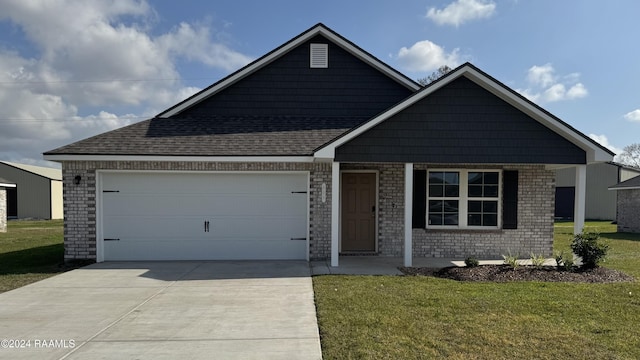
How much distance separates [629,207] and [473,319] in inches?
734

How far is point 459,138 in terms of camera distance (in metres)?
8.34

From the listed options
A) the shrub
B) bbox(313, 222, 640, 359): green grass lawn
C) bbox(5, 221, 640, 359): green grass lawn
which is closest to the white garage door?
bbox(5, 221, 640, 359): green grass lawn

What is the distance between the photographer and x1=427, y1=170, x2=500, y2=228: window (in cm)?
998

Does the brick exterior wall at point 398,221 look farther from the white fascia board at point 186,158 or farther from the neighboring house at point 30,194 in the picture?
the neighboring house at point 30,194

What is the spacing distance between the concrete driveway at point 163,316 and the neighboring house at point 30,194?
80.4 ft

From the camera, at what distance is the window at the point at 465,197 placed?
9977 millimetres

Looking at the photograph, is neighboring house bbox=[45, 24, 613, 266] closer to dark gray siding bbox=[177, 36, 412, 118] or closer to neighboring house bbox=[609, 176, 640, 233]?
A: dark gray siding bbox=[177, 36, 412, 118]

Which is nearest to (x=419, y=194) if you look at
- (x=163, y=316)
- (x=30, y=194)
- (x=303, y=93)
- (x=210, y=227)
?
(x=303, y=93)

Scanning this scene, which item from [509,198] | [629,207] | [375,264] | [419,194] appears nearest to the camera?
[375,264]

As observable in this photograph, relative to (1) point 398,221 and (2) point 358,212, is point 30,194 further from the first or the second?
(1) point 398,221

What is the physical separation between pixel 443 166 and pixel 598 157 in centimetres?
322

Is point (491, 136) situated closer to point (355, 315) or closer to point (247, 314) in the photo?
point (355, 315)

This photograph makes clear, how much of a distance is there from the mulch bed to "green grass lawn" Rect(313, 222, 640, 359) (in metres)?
0.38

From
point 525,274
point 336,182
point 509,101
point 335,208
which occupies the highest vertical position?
point 509,101
